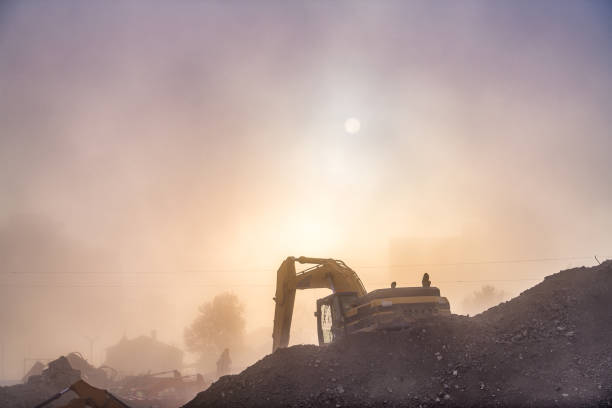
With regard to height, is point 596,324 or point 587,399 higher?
point 596,324

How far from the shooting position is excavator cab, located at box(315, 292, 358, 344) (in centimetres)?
1330

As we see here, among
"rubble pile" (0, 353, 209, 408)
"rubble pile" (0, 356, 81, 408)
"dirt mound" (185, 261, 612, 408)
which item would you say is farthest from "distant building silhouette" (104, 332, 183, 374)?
"dirt mound" (185, 261, 612, 408)

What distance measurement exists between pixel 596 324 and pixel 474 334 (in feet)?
10.1

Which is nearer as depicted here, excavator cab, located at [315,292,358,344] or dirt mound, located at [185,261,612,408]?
dirt mound, located at [185,261,612,408]

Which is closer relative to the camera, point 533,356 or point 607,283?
point 533,356

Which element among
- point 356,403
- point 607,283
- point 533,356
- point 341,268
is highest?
point 341,268

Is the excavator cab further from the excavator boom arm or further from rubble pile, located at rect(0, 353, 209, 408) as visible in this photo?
rubble pile, located at rect(0, 353, 209, 408)

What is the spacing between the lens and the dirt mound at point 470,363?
883 cm

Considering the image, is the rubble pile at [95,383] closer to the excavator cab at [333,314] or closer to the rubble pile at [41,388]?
the rubble pile at [41,388]

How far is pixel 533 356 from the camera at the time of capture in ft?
32.3

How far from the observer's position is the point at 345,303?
13539 mm

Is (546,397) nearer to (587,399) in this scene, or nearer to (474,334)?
(587,399)

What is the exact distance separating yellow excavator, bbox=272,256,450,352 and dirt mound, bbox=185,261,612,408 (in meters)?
0.57

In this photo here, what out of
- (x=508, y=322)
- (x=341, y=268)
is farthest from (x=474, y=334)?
(x=341, y=268)
